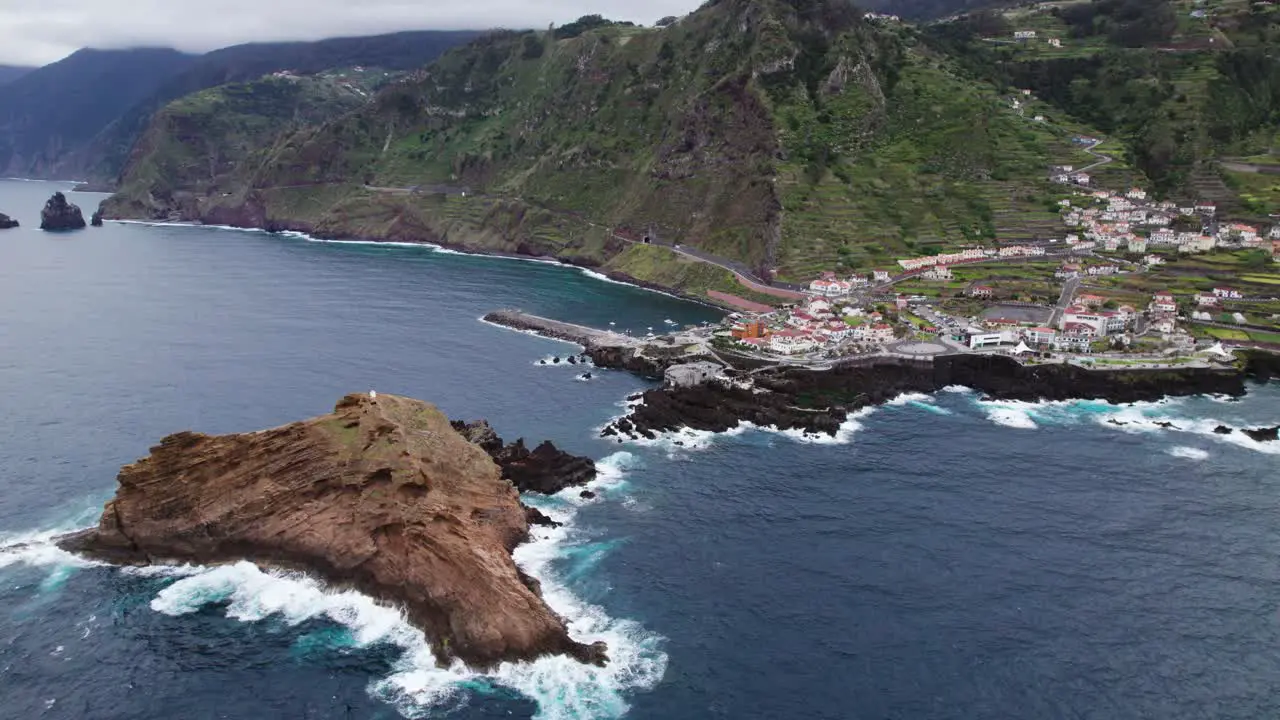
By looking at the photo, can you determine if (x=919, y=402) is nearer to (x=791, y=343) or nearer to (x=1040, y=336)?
(x=791, y=343)

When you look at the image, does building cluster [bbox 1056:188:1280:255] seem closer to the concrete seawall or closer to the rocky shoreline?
the rocky shoreline

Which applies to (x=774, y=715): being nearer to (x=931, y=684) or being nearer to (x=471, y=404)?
(x=931, y=684)

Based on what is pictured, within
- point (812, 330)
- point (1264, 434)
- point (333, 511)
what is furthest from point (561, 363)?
point (1264, 434)

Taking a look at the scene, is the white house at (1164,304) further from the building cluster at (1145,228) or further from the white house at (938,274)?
the white house at (938,274)

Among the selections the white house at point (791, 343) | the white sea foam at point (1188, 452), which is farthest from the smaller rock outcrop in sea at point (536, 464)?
the white sea foam at point (1188, 452)

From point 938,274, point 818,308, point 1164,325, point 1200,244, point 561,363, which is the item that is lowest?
point 561,363

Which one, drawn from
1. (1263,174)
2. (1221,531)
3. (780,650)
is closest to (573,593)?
(780,650)
